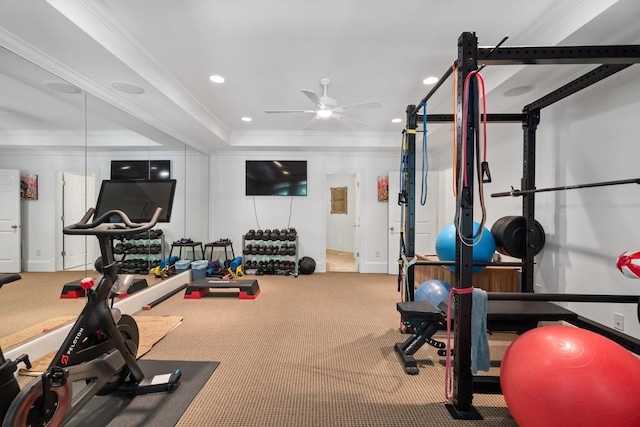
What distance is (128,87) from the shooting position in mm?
2914

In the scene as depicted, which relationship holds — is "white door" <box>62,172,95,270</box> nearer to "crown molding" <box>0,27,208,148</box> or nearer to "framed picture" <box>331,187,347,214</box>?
"crown molding" <box>0,27,208,148</box>

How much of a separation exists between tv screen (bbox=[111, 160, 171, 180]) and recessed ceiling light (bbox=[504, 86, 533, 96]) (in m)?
4.95

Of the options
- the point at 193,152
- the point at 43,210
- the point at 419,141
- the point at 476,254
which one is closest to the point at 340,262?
the point at 419,141

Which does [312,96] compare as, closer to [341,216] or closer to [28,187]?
[28,187]

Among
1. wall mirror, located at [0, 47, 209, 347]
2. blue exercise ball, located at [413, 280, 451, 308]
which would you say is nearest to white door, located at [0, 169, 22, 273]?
wall mirror, located at [0, 47, 209, 347]

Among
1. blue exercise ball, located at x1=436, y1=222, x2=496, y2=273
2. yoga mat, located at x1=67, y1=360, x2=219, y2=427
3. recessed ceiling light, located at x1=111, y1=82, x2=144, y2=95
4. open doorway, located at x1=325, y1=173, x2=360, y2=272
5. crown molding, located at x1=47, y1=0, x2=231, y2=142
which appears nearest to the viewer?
yoga mat, located at x1=67, y1=360, x2=219, y2=427

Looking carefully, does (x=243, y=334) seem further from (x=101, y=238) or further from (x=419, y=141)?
(x=419, y=141)

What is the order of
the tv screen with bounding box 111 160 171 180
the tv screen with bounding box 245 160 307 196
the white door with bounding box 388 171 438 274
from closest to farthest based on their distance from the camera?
the tv screen with bounding box 111 160 171 180
the white door with bounding box 388 171 438 274
the tv screen with bounding box 245 160 307 196

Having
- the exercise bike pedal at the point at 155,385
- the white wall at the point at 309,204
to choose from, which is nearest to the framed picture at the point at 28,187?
the exercise bike pedal at the point at 155,385

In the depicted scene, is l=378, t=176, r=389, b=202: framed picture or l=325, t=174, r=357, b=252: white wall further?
l=325, t=174, r=357, b=252: white wall

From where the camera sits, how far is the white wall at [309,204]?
19.6 ft

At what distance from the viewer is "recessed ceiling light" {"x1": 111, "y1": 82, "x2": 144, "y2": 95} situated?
9.31 ft

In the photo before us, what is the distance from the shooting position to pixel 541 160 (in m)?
3.03

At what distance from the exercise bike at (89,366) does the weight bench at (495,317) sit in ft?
5.91
